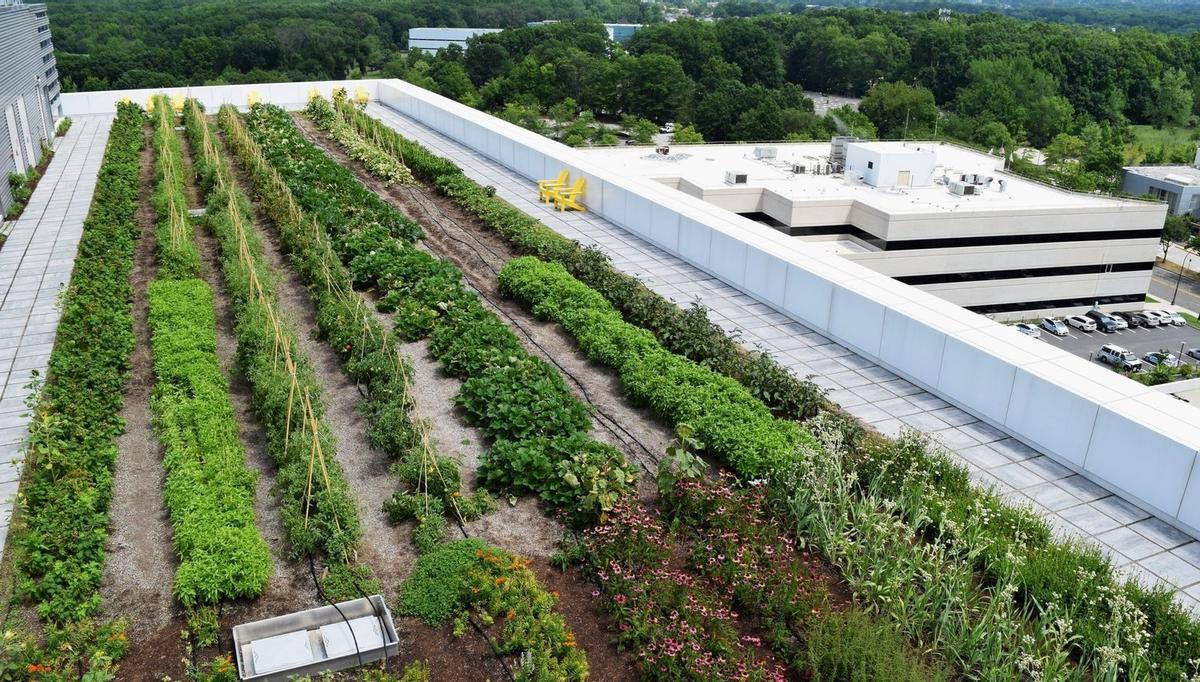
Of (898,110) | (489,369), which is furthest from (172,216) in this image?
(898,110)

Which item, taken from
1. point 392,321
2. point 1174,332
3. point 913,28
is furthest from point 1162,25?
point 392,321

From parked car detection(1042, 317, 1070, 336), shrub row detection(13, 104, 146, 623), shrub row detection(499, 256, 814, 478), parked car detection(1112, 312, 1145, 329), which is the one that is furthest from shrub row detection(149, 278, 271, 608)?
parked car detection(1112, 312, 1145, 329)

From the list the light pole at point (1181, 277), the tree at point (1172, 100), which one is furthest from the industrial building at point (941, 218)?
the tree at point (1172, 100)

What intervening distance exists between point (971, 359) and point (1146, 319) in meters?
31.7

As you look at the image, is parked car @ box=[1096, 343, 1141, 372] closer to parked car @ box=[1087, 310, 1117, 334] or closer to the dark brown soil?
parked car @ box=[1087, 310, 1117, 334]

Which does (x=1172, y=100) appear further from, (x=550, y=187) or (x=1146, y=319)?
(x=550, y=187)

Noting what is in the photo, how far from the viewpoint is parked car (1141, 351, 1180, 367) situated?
29875mm

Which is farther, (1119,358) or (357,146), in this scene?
(1119,358)

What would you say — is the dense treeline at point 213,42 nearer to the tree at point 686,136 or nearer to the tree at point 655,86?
the tree at point 655,86

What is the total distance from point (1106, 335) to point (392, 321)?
30.9 meters

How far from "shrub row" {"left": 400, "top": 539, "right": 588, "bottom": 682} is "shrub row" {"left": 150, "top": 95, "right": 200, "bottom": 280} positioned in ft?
26.5

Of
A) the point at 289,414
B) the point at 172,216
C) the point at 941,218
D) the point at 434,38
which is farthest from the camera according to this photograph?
the point at 434,38

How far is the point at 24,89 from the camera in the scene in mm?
21281

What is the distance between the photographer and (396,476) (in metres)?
8.17
